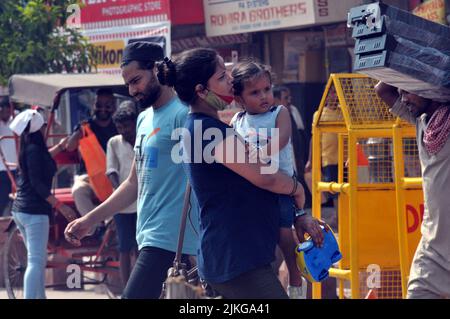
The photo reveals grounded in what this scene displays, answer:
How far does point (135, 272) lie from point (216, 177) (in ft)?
4.25

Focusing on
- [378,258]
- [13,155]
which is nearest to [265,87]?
[378,258]

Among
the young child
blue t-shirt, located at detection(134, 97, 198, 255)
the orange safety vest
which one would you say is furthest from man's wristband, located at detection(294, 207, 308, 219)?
the orange safety vest

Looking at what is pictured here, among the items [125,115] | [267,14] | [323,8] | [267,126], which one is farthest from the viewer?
[267,14]

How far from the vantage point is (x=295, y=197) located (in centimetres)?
509

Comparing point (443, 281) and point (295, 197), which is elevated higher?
point (295, 197)

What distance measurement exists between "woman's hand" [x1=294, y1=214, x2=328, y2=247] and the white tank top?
3.42ft

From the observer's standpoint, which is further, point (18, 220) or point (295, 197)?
point (18, 220)

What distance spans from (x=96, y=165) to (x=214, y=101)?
5.23 m

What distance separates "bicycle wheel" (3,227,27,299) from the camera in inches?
419

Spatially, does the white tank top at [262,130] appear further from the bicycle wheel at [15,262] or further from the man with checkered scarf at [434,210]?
the bicycle wheel at [15,262]

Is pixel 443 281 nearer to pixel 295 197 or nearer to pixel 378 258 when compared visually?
pixel 295 197

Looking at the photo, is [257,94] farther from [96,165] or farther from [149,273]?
[96,165]

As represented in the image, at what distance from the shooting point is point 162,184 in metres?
6.01

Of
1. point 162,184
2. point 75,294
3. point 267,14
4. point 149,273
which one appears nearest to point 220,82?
point 162,184
